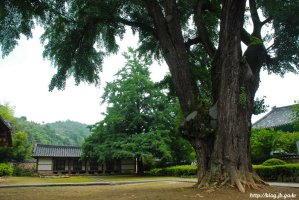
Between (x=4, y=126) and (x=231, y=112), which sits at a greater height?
(x=4, y=126)

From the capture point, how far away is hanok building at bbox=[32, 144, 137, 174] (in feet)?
105

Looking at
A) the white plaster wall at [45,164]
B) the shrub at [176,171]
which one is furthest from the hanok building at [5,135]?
the white plaster wall at [45,164]

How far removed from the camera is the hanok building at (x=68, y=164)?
105 feet

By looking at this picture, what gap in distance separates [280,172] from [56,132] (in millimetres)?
68798

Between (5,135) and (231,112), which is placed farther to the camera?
(5,135)

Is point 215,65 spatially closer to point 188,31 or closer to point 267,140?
point 188,31

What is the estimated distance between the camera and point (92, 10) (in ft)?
33.1

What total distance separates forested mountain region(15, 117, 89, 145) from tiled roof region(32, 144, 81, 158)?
75.3ft

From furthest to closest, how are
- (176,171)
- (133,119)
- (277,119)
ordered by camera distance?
1. (277,119)
2. (133,119)
3. (176,171)

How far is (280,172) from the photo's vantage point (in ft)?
46.7

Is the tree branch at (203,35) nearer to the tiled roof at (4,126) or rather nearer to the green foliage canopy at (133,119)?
the tiled roof at (4,126)

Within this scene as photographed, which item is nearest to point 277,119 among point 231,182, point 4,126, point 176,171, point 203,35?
point 176,171

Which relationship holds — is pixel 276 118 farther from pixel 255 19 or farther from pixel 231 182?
pixel 231 182

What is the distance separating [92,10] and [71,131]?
77.2 metres
